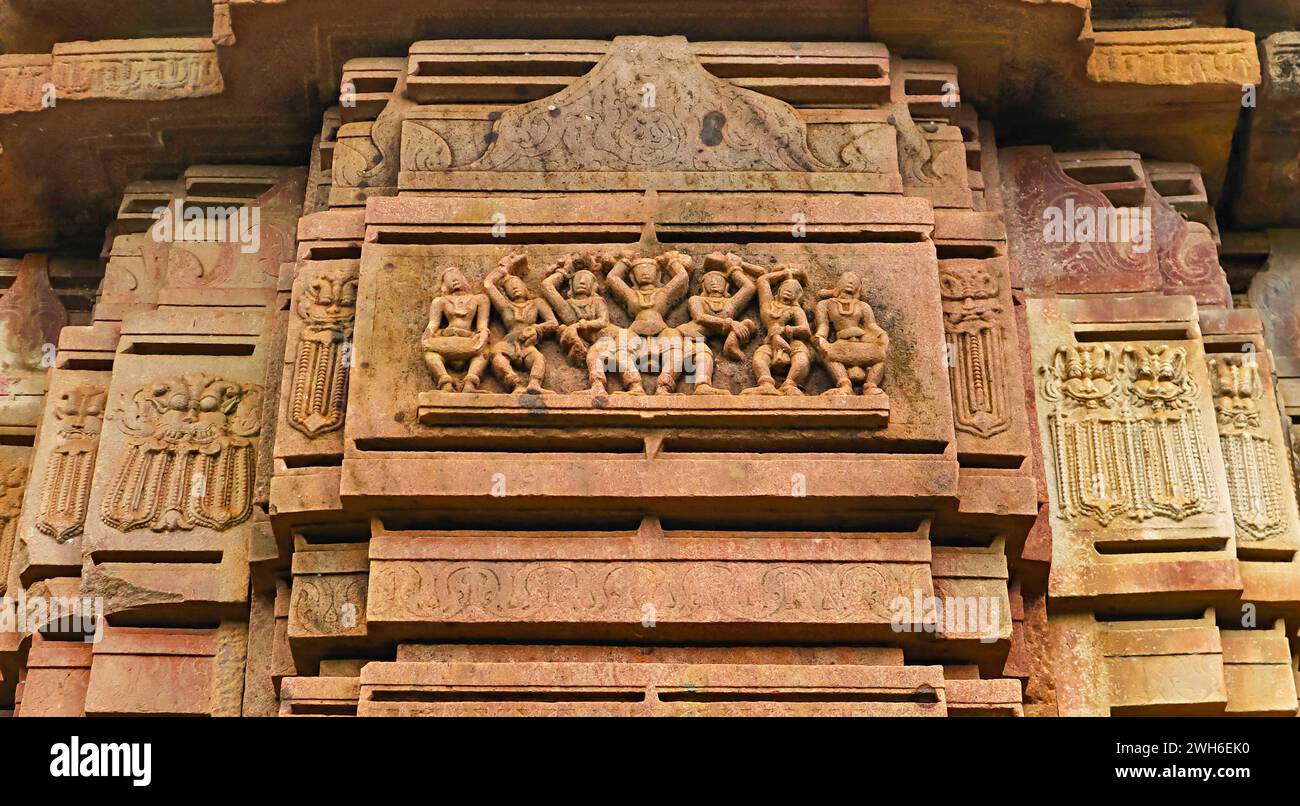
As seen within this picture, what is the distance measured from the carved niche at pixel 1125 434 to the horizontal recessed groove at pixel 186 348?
165 inches

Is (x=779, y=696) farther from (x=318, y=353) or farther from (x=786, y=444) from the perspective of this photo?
(x=318, y=353)

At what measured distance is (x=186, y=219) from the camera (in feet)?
39.1

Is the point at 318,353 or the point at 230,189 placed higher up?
the point at 230,189

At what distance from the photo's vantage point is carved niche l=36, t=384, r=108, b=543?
10820 millimetres

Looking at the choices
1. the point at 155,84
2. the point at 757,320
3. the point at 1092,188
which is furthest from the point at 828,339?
the point at 155,84


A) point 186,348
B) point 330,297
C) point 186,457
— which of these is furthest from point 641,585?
point 186,348

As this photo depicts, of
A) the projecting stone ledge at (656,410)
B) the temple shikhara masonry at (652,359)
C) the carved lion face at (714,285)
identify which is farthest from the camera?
the carved lion face at (714,285)

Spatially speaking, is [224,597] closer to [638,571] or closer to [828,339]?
[638,571]

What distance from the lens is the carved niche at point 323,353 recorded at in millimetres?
10250

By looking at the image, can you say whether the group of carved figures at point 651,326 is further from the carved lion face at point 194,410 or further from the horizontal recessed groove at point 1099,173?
the horizontal recessed groove at point 1099,173

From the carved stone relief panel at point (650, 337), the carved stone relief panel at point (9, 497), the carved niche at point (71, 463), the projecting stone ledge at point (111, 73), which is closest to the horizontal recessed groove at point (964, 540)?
the carved stone relief panel at point (650, 337)

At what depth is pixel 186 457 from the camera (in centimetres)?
1083

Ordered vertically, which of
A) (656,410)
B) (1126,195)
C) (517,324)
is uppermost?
(1126,195)

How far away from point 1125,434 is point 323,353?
4022mm
